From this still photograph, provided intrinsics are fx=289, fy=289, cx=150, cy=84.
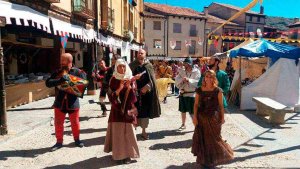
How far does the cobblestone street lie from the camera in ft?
15.6

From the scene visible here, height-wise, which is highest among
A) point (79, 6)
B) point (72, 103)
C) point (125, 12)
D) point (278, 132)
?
point (125, 12)

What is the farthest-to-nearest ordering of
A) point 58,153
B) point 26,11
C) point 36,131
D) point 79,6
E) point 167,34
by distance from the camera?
point 167,34 < point 79,6 < point 26,11 < point 36,131 < point 58,153

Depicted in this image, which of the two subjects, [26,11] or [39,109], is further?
[39,109]

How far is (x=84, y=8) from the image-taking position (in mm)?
13367

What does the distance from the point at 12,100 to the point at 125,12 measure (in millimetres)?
15747

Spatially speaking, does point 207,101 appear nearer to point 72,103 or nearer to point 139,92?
point 139,92

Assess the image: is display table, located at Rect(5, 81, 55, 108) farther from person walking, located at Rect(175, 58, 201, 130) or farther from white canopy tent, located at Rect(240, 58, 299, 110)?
white canopy tent, located at Rect(240, 58, 299, 110)

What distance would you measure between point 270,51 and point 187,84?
449cm

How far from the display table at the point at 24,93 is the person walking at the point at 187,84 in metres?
5.89

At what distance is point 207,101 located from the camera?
4500 mm

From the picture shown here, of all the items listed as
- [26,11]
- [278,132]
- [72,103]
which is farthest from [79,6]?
[278,132]

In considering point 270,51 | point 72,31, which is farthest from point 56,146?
point 270,51

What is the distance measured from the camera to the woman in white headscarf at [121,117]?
15.3 feet

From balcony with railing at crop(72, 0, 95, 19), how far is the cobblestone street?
18.6 feet
